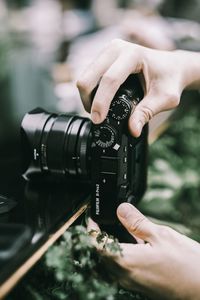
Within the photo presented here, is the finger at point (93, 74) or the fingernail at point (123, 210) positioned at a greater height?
the finger at point (93, 74)

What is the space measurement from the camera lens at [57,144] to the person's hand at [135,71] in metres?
0.05

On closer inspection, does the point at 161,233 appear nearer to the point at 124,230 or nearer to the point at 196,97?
the point at 124,230

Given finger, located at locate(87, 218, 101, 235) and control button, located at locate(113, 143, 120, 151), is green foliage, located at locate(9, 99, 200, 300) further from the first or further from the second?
control button, located at locate(113, 143, 120, 151)

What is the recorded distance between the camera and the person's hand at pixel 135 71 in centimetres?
79

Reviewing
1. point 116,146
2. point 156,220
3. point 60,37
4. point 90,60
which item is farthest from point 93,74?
point 60,37

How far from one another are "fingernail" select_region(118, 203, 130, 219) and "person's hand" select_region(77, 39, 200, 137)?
0.46 ft

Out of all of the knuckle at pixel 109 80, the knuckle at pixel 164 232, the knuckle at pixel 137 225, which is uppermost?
the knuckle at pixel 109 80

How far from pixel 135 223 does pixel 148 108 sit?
0.20 metres

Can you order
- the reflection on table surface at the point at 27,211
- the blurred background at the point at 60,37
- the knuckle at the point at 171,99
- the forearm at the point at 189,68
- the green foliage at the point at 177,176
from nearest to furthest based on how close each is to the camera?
the reflection on table surface at the point at 27,211, the knuckle at the point at 171,99, the forearm at the point at 189,68, the green foliage at the point at 177,176, the blurred background at the point at 60,37

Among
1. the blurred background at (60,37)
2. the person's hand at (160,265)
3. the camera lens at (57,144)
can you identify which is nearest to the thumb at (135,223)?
the person's hand at (160,265)

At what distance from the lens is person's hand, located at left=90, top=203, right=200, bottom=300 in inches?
32.3

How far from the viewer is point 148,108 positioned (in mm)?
859

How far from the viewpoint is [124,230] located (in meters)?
0.91

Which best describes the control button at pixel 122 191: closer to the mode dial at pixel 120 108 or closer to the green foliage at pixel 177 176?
the mode dial at pixel 120 108
